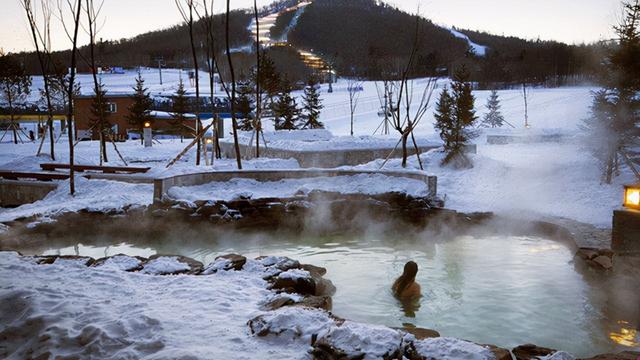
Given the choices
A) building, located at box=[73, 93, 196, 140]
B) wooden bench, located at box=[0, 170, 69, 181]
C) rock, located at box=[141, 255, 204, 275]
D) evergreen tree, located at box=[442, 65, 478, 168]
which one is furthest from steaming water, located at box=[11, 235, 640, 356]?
building, located at box=[73, 93, 196, 140]

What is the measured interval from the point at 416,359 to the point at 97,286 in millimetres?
3230

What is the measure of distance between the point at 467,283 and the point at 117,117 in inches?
1395

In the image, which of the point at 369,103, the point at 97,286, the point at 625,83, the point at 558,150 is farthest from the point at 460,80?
the point at 369,103

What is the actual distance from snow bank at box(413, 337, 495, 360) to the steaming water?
146 centimetres

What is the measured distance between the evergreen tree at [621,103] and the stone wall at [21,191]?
12911 millimetres

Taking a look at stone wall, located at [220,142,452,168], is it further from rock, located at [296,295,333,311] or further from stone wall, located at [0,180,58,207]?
rock, located at [296,295,333,311]

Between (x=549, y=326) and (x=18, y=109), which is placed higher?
(x=18, y=109)

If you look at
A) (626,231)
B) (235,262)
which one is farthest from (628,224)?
(235,262)

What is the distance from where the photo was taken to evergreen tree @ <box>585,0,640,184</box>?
37.1 feet

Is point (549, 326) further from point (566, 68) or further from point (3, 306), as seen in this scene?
point (566, 68)

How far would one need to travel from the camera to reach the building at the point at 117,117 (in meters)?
34.5

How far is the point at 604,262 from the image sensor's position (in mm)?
6242

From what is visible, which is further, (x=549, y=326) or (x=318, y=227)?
(x=318, y=227)

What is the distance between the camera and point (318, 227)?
31.4ft
